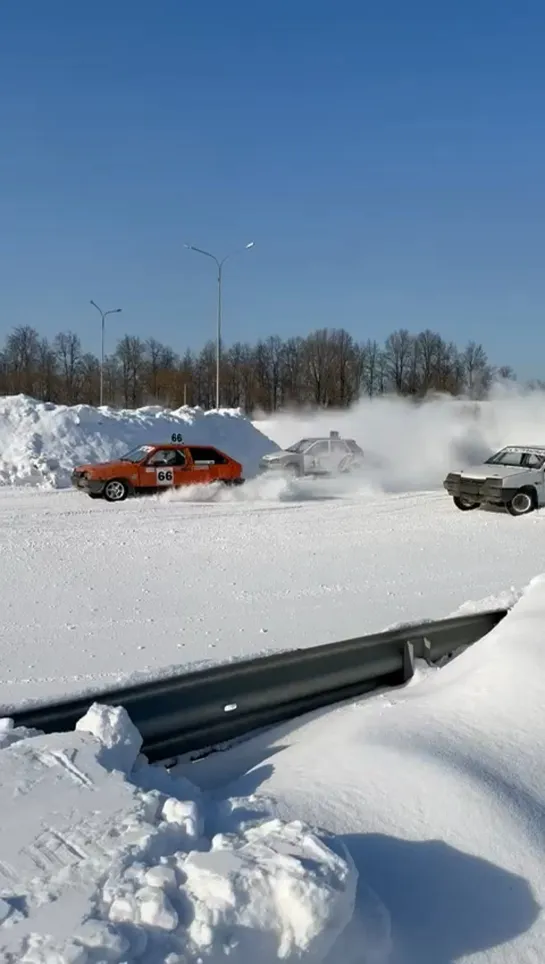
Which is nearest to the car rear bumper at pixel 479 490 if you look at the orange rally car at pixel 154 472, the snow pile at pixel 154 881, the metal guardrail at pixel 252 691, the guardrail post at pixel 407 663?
the orange rally car at pixel 154 472

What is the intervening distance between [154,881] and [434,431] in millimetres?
29711

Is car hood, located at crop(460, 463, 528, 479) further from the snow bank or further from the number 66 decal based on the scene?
the snow bank

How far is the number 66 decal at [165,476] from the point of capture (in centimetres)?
1973

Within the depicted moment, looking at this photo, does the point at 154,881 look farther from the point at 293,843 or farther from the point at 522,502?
the point at 522,502

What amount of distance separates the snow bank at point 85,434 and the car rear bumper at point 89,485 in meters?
3.31

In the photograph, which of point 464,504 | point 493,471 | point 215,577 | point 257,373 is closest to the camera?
point 215,577

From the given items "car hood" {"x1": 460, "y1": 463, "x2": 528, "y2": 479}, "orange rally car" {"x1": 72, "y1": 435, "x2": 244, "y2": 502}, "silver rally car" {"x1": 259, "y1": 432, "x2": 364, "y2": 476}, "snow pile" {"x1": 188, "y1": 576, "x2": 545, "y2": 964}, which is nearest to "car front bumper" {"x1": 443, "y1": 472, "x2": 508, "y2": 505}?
"car hood" {"x1": 460, "y1": 463, "x2": 528, "y2": 479}

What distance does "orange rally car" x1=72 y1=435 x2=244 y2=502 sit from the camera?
19266mm

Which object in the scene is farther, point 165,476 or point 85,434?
point 85,434

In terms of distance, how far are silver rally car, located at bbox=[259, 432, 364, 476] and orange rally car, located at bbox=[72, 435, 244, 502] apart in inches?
88.8

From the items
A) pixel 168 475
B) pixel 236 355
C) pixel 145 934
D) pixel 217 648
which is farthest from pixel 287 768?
pixel 236 355

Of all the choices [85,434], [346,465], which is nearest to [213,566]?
[346,465]

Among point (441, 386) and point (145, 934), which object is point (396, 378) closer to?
point (441, 386)

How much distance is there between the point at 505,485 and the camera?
17.1 metres
